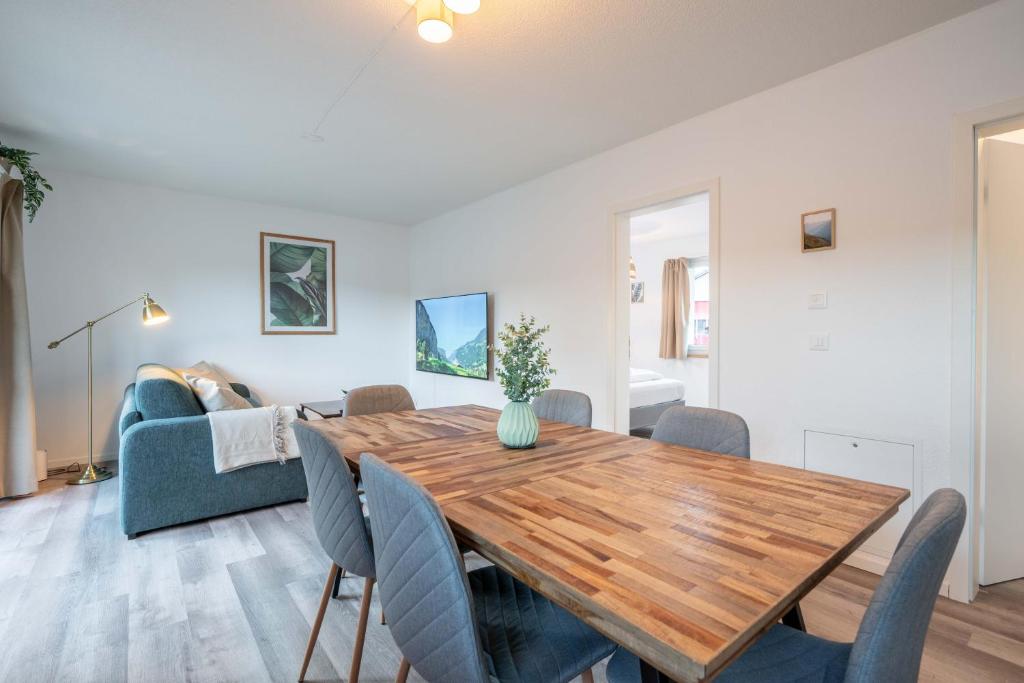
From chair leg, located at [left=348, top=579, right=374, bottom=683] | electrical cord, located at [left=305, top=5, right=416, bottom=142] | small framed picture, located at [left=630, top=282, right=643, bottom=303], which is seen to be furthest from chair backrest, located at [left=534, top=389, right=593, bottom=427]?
small framed picture, located at [left=630, top=282, right=643, bottom=303]

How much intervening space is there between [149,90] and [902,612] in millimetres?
3641

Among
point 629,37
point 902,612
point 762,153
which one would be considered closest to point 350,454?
point 902,612

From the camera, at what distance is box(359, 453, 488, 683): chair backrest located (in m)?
0.86

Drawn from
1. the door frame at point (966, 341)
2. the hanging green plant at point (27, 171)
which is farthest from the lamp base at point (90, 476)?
the door frame at point (966, 341)

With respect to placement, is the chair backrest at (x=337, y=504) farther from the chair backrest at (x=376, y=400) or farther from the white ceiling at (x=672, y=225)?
the white ceiling at (x=672, y=225)

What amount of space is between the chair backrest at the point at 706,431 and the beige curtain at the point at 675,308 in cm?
462

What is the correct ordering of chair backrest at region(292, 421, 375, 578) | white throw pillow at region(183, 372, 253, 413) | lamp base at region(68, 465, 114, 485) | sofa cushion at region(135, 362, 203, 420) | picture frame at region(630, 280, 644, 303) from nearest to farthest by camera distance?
chair backrest at region(292, 421, 375, 578) → sofa cushion at region(135, 362, 203, 420) → white throw pillow at region(183, 372, 253, 413) → lamp base at region(68, 465, 114, 485) → picture frame at region(630, 280, 644, 303)

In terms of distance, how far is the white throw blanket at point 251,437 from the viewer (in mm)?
2807

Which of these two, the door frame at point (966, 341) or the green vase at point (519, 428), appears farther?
Result: the door frame at point (966, 341)

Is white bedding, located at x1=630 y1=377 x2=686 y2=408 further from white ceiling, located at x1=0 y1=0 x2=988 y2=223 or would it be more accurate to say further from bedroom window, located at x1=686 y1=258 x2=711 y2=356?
white ceiling, located at x1=0 y1=0 x2=988 y2=223

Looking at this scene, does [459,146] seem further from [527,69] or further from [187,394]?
[187,394]

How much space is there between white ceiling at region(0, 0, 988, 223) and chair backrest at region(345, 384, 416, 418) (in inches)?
65.5

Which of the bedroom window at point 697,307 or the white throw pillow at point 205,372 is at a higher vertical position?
the bedroom window at point 697,307

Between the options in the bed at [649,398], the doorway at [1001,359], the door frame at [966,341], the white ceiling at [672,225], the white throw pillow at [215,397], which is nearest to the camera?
the door frame at [966,341]
